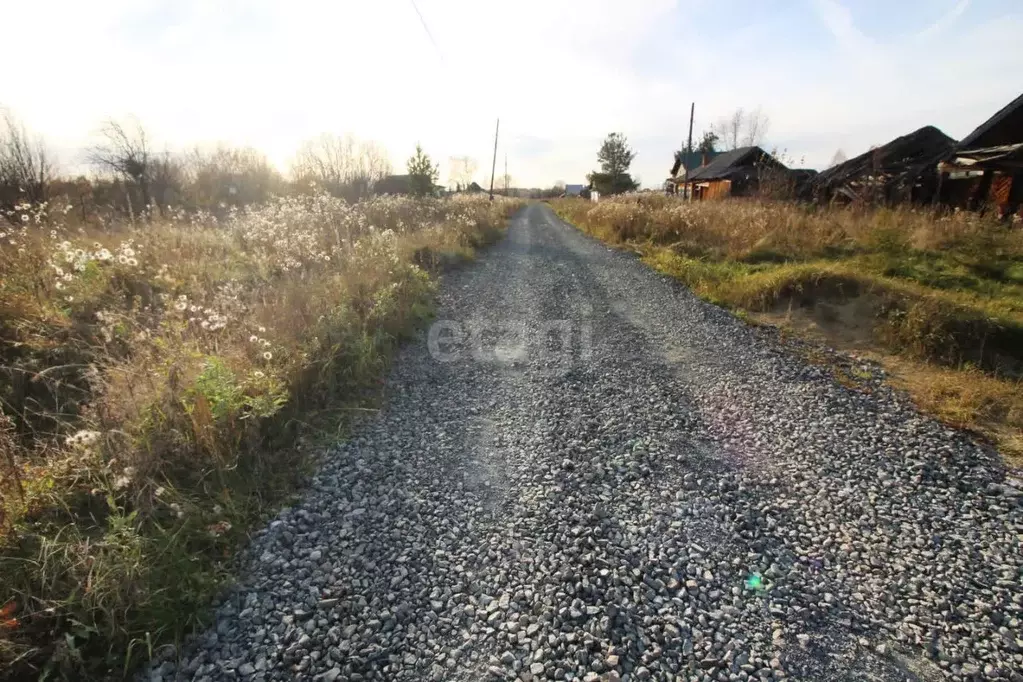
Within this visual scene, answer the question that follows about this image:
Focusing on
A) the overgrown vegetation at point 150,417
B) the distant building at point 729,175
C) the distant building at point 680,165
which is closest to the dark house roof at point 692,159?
the distant building at point 680,165

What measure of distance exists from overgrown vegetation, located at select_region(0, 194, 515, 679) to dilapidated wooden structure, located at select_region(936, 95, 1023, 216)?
48.9ft

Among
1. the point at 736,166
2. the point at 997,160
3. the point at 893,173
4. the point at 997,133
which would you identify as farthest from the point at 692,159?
the point at 997,160

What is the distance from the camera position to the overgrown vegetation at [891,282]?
207 inches

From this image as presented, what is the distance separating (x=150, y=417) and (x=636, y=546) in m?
3.51

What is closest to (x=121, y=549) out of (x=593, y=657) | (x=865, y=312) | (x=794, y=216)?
(x=593, y=657)

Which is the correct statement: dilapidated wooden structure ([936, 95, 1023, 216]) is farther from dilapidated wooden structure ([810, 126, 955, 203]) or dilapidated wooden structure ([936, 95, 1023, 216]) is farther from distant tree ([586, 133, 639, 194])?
distant tree ([586, 133, 639, 194])

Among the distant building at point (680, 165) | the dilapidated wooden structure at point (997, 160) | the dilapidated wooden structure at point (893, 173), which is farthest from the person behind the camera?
the distant building at point (680, 165)

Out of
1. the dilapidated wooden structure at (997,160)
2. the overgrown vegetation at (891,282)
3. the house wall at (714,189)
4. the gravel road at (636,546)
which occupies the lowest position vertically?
the gravel road at (636,546)

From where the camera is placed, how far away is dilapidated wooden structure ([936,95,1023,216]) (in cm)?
1207

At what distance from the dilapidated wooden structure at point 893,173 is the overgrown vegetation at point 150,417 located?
17.8 meters

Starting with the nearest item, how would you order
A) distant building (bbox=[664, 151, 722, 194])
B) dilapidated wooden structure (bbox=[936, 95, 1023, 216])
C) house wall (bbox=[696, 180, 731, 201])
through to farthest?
dilapidated wooden structure (bbox=[936, 95, 1023, 216]) → house wall (bbox=[696, 180, 731, 201]) → distant building (bbox=[664, 151, 722, 194])

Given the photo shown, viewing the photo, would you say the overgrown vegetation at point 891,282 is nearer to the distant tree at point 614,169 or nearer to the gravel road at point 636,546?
the gravel road at point 636,546

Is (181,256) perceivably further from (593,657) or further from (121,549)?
(593,657)

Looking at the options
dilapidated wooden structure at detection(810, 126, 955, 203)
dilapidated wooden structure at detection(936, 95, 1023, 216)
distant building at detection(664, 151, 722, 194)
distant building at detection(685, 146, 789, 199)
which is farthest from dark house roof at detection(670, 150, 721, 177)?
dilapidated wooden structure at detection(936, 95, 1023, 216)
